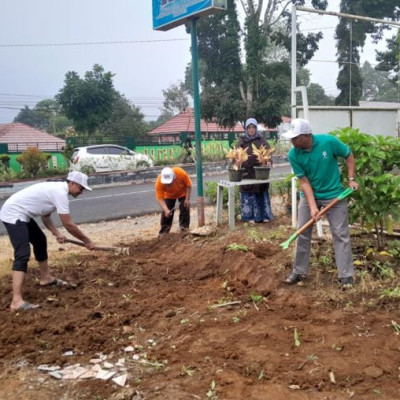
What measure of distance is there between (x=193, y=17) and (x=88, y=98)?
61.2 ft

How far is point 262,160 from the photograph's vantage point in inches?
297

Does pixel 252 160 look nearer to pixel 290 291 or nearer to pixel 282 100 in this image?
pixel 290 291

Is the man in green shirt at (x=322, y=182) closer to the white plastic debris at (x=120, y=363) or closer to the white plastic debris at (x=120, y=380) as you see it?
the white plastic debris at (x=120, y=363)

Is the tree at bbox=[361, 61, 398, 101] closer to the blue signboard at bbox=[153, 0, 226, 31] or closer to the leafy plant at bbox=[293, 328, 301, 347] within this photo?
the blue signboard at bbox=[153, 0, 226, 31]

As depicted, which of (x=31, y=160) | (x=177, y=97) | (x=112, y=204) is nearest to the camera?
(x=112, y=204)

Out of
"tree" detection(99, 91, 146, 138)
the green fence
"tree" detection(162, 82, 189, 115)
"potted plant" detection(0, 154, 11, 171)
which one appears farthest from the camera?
"tree" detection(162, 82, 189, 115)

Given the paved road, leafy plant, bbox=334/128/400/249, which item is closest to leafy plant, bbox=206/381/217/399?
leafy plant, bbox=334/128/400/249

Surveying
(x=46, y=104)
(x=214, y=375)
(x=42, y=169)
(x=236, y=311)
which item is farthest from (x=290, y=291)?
(x=46, y=104)

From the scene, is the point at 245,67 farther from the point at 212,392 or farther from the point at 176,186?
the point at 212,392

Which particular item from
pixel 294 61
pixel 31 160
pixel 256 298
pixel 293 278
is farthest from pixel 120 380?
pixel 31 160

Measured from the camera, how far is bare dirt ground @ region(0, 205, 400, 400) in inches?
120

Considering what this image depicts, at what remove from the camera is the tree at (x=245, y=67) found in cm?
2383

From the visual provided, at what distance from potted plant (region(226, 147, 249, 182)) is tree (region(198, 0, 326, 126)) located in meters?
17.2

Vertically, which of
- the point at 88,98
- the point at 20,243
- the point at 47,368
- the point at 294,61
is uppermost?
the point at 88,98
